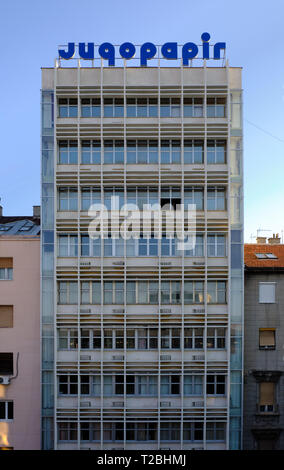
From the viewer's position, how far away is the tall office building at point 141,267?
26.8 m

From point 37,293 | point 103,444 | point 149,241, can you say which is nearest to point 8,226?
point 37,293

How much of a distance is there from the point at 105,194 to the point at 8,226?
10.1 metres

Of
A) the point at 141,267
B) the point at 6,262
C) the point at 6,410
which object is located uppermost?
the point at 6,262

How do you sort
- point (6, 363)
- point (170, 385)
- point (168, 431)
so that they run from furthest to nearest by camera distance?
1. point (6, 363)
2. point (170, 385)
3. point (168, 431)

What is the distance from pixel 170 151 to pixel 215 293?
36.9 feet

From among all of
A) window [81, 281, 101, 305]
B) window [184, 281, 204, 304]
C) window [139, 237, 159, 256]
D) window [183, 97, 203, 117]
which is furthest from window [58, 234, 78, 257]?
window [183, 97, 203, 117]

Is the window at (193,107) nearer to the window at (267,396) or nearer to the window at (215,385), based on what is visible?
the window at (215,385)

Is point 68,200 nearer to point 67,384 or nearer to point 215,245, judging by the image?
point 215,245

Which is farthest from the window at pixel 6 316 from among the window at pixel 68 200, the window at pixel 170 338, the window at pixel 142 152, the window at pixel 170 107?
the window at pixel 170 107

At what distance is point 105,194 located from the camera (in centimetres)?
2775

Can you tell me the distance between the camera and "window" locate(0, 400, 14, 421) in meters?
28.1

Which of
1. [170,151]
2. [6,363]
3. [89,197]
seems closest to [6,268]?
[6,363]

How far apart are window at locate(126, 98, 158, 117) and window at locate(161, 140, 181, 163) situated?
2343 millimetres

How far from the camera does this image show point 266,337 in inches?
1129
